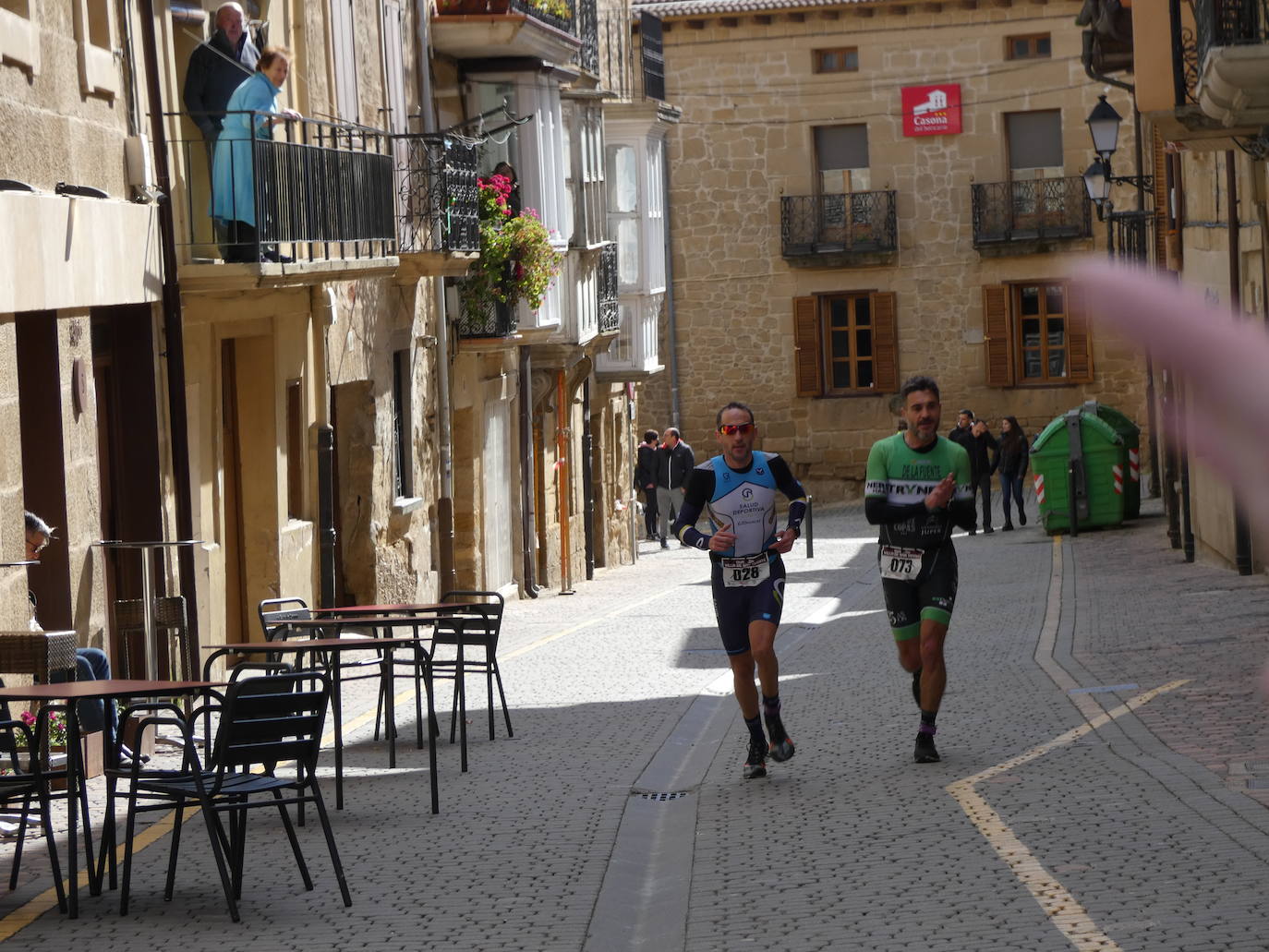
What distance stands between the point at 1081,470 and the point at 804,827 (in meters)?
20.3

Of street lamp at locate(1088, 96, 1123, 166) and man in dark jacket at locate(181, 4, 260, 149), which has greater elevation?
street lamp at locate(1088, 96, 1123, 166)

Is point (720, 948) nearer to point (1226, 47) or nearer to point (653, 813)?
point (653, 813)

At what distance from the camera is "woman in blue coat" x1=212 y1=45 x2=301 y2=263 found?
1370cm

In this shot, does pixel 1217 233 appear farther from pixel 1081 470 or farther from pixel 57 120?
pixel 57 120

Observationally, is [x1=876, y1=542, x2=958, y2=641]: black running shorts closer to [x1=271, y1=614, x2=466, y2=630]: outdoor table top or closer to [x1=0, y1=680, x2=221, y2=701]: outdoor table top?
[x1=271, y1=614, x2=466, y2=630]: outdoor table top

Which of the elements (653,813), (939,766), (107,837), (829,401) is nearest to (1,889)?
(107,837)

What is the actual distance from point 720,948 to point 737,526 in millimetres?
3377

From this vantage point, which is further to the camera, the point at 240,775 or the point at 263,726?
the point at 240,775

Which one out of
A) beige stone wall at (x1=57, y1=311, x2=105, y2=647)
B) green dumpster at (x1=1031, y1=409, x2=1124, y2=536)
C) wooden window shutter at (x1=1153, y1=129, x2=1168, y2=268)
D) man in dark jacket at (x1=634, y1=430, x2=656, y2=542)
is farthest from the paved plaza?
man in dark jacket at (x1=634, y1=430, x2=656, y2=542)

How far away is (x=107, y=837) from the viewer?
270 inches

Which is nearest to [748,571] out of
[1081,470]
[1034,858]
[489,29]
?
[1034,858]

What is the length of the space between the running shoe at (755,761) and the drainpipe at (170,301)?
5.22 metres

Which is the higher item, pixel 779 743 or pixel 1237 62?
pixel 1237 62

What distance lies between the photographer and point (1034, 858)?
6645mm
